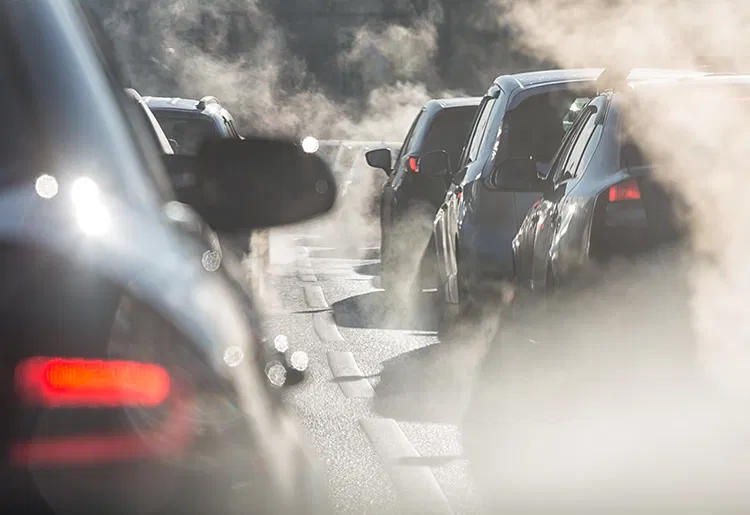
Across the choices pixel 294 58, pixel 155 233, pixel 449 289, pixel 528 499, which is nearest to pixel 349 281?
pixel 449 289

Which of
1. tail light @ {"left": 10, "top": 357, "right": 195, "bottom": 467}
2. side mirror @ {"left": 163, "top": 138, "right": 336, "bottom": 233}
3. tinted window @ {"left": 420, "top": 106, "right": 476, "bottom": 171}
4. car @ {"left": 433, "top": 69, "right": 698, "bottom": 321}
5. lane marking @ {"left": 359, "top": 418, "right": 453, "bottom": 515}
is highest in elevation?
tinted window @ {"left": 420, "top": 106, "right": 476, "bottom": 171}

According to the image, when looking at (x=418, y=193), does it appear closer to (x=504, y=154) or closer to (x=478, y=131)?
(x=478, y=131)

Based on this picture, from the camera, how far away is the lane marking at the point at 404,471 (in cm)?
604

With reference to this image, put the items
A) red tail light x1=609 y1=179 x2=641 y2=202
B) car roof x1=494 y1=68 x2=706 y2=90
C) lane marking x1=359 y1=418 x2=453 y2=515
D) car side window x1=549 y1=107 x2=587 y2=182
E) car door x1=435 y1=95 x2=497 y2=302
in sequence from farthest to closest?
car door x1=435 y1=95 x2=497 y2=302, car roof x1=494 y1=68 x2=706 y2=90, car side window x1=549 y1=107 x2=587 y2=182, red tail light x1=609 y1=179 x2=641 y2=202, lane marking x1=359 y1=418 x2=453 y2=515

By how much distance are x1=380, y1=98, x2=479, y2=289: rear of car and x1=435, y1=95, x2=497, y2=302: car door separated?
2.08 metres

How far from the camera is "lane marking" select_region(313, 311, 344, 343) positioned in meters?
12.0

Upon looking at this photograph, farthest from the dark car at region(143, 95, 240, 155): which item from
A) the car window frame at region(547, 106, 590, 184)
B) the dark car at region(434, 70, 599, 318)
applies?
the car window frame at region(547, 106, 590, 184)

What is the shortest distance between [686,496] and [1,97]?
4.12 metres

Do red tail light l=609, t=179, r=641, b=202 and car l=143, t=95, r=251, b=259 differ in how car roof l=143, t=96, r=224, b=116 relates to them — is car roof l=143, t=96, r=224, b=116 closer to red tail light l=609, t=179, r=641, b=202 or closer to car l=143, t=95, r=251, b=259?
car l=143, t=95, r=251, b=259

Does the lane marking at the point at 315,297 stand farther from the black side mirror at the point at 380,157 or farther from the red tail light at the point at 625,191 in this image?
the red tail light at the point at 625,191

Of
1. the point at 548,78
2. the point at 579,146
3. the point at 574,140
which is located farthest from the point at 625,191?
the point at 548,78

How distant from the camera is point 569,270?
726 cm

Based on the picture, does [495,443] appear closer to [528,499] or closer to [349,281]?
[528,499]

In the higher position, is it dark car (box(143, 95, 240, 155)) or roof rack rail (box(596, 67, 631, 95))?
dark car (box(143, 95, 240, 155))
